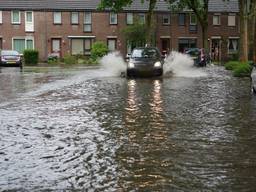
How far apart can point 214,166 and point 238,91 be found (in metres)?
13.6

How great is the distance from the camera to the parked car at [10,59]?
49.2 meters

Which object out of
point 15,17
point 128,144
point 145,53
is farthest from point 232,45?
point 128,144

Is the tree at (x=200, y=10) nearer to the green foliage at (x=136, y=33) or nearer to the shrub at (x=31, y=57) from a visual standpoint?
the green foliage at (x=136, y=33)

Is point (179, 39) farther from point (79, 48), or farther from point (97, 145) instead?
point (97, 145)

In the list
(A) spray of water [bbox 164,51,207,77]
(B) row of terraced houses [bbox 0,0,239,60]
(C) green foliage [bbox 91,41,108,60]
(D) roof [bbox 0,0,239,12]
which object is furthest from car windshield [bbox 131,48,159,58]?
(B) row of terraced houses [bbox 0,0,239,60]

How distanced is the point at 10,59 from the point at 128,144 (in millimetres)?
40465

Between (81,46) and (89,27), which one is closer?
(81,46)

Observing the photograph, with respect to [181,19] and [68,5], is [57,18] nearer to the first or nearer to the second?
[68,5]

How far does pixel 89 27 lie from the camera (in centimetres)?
6819

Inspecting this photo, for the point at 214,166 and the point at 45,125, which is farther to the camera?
the point at 45,125

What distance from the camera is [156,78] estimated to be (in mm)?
29625

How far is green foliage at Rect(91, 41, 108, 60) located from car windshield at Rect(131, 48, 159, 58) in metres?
30.4

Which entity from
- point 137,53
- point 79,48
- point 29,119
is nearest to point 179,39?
point 79,48

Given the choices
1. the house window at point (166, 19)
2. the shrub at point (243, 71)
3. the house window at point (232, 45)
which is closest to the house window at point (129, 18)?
the house window at point (166, 19)
